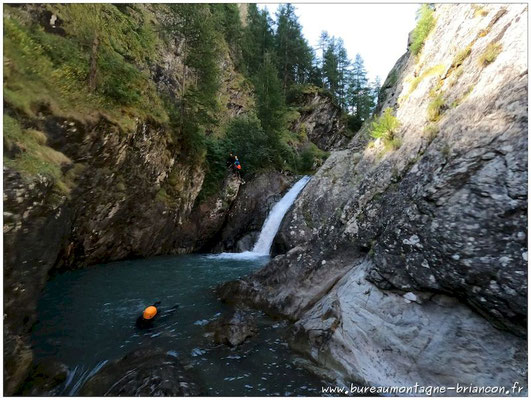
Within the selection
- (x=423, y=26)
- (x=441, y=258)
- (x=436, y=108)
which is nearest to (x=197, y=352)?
(x=441, y=258)

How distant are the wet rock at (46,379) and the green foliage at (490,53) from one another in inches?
545

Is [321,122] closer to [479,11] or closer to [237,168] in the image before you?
[237,168]

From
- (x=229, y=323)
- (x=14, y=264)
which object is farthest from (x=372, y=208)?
(x=14, y=264)

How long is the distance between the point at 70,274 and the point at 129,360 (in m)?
8.59

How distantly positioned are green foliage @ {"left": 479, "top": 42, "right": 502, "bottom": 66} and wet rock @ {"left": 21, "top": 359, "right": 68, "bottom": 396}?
13.9 m

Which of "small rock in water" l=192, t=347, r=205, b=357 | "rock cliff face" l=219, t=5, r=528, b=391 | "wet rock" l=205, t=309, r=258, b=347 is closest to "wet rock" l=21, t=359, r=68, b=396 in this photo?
"small rock in water" l=192, t=347, r=205, b=357

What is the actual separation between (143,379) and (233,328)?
8.62 feet

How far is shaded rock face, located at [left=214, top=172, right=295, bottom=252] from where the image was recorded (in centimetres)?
2142

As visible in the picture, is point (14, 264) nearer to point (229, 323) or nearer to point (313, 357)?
point (229, 323)

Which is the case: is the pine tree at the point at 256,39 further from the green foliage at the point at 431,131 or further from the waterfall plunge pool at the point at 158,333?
the waterfall plunge pool at the point at 158,333

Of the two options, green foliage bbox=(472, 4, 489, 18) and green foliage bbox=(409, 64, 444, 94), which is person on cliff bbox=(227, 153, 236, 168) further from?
green foliage bbox=(472, 4, 489, 18)

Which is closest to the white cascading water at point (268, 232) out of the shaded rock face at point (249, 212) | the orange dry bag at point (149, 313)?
the shaded rock face at point (249, 212)

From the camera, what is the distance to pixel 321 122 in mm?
40875

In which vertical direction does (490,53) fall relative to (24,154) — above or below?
above
